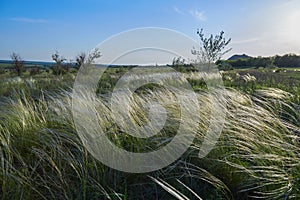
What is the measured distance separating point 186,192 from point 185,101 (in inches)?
53.9

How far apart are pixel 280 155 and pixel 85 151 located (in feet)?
4.88

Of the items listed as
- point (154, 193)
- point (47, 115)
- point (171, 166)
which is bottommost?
point (154, 193)

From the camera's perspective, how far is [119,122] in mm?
2199

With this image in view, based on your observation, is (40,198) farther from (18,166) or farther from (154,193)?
(154,193)

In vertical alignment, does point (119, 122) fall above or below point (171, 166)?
above

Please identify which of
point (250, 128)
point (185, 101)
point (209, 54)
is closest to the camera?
point (250, 128)

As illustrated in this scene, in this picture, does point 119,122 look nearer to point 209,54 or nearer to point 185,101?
point 185,101

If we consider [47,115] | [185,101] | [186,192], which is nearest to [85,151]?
[186,192]

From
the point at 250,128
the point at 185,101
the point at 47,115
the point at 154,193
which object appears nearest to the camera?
the point at 154,193

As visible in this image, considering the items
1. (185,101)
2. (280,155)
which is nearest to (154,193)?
(280,155)

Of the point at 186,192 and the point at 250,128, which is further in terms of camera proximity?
the point at 250,128

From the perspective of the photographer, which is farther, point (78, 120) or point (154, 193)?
point (78, 120)

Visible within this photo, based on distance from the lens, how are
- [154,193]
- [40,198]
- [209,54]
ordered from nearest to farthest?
[40,198] < [154,193] < [209,54]

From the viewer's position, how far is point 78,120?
2158 mm
